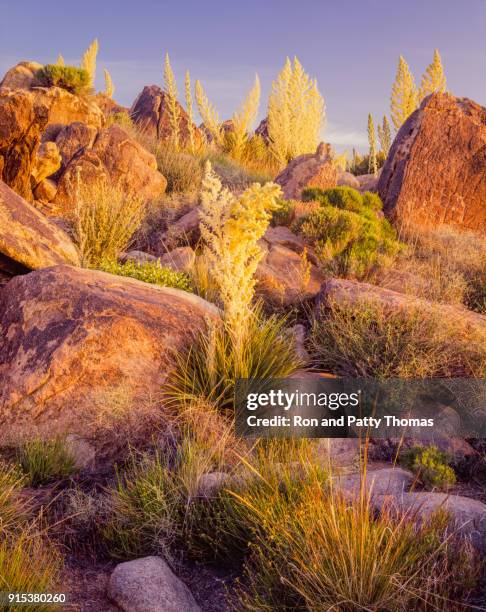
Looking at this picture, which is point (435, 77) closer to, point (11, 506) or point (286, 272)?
point (286, 272)

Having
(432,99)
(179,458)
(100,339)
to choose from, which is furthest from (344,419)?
(432,99)

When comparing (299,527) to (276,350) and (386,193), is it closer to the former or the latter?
(276,350)

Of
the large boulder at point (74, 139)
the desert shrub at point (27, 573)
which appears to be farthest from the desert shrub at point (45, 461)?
the large boulder at point (74, 139)

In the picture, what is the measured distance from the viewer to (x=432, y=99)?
1245 centimetres

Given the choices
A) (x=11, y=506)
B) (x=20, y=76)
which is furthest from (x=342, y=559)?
(x=20, y=76)

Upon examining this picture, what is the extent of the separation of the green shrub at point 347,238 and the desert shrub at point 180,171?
396cm

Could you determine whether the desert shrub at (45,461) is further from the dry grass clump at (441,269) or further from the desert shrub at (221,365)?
the dry grass clump at (441,269)

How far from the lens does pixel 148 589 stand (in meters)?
3.45

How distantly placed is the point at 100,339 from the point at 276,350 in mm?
1598

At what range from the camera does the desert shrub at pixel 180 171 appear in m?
14.1

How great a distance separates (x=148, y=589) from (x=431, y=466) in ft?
7.73

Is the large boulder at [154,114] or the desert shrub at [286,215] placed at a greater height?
the large boulder at [154,114]

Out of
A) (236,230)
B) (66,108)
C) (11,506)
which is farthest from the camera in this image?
(66,108)

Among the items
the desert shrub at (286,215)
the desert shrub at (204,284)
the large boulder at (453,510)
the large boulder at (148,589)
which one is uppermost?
the desert shrub at (286,215)
